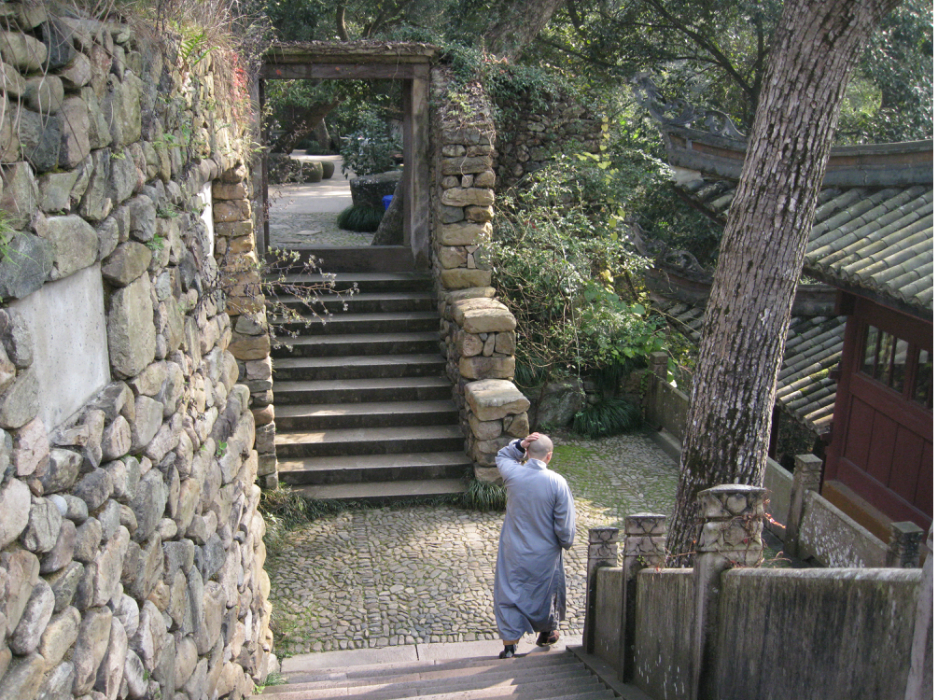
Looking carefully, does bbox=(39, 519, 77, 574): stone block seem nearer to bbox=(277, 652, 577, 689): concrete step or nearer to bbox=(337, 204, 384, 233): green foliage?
bbox=(277, 652, 577, 689): concrete step

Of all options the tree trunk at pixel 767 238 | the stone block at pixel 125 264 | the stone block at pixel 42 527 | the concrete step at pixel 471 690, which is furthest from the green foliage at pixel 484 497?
the stone block at pixel 42 527

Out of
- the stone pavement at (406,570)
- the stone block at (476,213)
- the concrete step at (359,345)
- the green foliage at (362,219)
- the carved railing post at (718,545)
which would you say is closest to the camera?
the carved railing post at (718,545)

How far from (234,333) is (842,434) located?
566 centimetres

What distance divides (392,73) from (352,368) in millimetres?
3223

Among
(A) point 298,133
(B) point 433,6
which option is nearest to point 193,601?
(A) point 298,133

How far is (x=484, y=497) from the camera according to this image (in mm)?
7254

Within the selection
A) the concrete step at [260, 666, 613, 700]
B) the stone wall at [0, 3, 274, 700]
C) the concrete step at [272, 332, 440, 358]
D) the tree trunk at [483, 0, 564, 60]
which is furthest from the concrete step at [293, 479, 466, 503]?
the tree trunk at [483, 0, 564, 60]

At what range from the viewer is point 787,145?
177 inches

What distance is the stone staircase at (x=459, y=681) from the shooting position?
4242 millimetres

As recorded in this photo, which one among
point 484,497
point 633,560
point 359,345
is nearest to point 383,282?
point 359,345

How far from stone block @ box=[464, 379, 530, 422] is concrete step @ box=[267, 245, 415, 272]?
282 centimetres

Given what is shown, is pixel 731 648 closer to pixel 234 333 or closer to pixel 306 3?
pixel 234 333

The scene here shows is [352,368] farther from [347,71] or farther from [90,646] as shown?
[90,646]

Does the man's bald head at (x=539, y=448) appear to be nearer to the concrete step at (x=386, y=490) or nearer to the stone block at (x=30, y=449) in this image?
the concrete step at (x=386, y=490)
